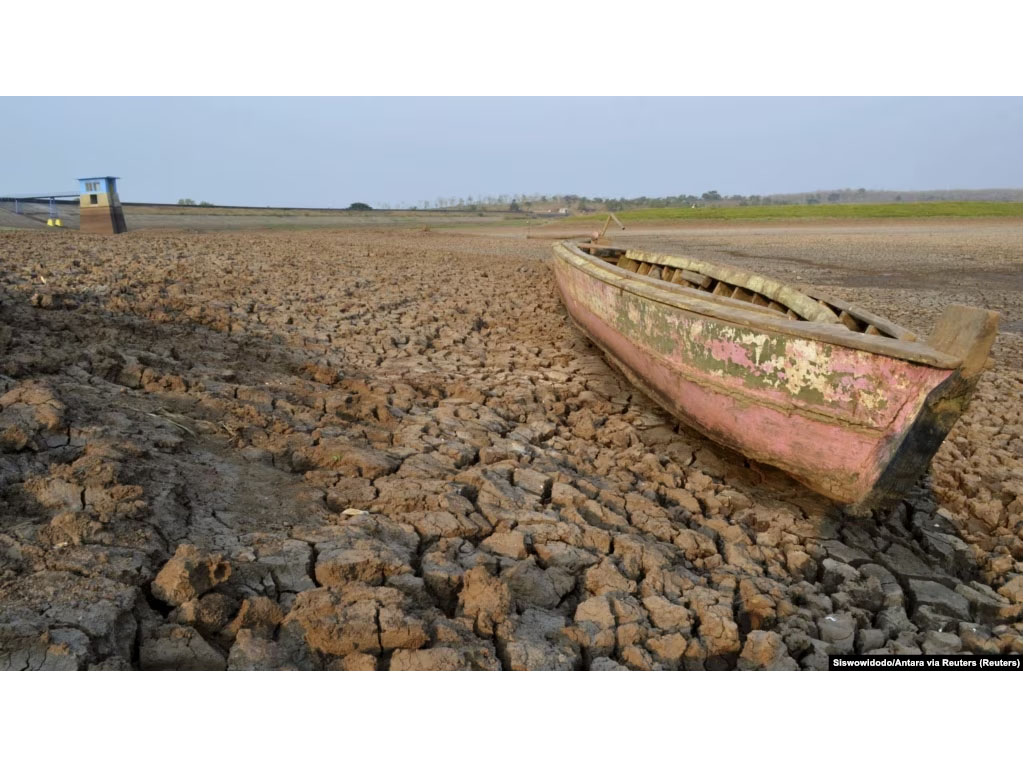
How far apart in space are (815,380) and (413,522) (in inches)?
84.8

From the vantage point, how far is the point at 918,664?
2.48 metres

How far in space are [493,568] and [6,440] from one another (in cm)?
205

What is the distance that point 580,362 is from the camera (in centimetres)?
620

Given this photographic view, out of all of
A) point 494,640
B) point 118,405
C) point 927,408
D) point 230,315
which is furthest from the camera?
point 230,315

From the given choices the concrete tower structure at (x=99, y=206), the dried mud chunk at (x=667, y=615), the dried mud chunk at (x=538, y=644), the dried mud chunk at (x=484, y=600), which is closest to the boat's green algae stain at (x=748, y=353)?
the dried mud chunk at (x=667, y=615)

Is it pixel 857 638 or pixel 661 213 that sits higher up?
pixel 661 213

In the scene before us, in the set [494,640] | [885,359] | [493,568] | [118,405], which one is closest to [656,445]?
A: [885,359]

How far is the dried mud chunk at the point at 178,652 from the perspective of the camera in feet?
6.20

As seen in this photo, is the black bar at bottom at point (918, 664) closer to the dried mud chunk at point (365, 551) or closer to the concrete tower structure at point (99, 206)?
the dried mud chunk at point (365, 551)

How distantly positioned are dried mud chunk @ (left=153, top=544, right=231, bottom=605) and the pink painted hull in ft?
9.35

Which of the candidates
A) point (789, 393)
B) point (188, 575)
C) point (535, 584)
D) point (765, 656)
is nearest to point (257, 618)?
point (188, 575)

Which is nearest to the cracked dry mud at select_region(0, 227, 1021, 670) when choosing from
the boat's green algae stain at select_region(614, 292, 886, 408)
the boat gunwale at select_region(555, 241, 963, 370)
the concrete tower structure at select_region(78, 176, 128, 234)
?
the boat's green algae stain at select_region(614, 292, 886, 408)

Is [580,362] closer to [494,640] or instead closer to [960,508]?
[960,508]

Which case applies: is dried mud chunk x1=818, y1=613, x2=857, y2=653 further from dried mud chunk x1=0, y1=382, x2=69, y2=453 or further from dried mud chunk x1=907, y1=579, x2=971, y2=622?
dried mud chunk x1=0, y1=382, x2=69, y2=453
